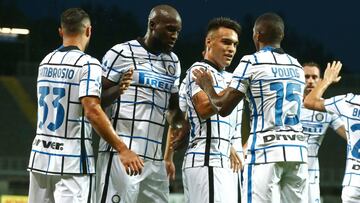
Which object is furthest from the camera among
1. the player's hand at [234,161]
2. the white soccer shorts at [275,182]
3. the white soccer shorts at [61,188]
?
the player's hand at [234,161]

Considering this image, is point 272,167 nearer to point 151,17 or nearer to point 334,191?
point 151,17

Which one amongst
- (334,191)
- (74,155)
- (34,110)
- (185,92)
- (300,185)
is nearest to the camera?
(74,155)

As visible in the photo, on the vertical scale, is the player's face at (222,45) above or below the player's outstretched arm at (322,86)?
above

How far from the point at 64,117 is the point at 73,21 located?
2.24 feet

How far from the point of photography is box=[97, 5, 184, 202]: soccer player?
6.27 meters

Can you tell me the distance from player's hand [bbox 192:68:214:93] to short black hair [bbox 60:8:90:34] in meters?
0.95

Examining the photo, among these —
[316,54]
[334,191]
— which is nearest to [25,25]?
[316,54]

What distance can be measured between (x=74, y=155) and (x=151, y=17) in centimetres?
134

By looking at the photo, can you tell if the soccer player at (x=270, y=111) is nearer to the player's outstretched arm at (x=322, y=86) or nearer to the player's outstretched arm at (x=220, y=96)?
the player's outstretched arm at (x=220, y=96)

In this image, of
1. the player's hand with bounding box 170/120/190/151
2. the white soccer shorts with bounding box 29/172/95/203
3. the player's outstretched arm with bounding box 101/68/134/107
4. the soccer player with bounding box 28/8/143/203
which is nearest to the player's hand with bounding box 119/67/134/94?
the player's outstretched arm with bounding box 101/68/134/107

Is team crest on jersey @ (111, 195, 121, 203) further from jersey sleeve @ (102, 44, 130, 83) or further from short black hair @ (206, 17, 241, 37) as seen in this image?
short black hair @ (206, 17, 241, 37)

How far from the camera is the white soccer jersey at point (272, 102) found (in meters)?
5.92

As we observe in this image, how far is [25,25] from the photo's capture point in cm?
2922

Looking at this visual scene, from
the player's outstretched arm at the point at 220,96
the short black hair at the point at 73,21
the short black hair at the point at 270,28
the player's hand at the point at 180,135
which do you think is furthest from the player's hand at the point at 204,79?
the short black hair at the point at 73,21
